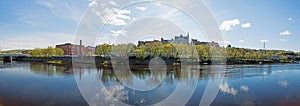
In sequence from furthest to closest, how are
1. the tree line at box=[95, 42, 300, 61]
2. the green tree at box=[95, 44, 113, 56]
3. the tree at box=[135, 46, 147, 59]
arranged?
the green tree at box=[95, 44, 113, 56], the tree line at box=[95, 42, 300, 61], the tree at box=[135, 46, 147, 59]

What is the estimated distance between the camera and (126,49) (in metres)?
21.2

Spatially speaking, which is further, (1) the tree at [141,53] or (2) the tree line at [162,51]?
(2) the tree line at [162,51]

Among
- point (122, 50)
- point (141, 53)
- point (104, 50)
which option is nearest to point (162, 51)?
point (141, 53)

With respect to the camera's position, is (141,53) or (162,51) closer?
(141,53)

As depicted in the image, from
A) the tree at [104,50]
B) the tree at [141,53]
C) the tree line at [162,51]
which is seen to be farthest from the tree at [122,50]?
the tree at [104,50]

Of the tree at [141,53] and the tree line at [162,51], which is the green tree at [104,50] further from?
the tree at [141,53]

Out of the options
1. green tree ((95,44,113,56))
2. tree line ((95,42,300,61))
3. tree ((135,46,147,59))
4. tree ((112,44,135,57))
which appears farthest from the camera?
green tree ((95,44,113,56))

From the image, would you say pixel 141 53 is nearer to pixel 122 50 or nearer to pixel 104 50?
pixel 122 50

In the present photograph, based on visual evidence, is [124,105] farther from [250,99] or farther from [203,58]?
[203,58]

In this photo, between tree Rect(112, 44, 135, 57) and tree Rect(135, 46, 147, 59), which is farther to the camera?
tree Rect(112, 44, 135, 57)

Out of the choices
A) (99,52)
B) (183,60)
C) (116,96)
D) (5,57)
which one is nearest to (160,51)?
(183,60)

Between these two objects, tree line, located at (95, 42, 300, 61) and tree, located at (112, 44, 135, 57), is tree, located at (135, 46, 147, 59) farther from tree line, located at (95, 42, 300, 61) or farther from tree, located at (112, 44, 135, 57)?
tree, located at (112, 44, 135, 57)

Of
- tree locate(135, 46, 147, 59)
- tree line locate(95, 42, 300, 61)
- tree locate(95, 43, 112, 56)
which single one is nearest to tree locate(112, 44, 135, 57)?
tree line locate(95, 42, 300, 61)

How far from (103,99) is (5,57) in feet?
120
